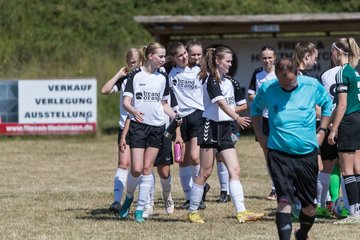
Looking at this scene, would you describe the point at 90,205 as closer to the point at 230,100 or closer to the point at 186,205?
the point at 186,205

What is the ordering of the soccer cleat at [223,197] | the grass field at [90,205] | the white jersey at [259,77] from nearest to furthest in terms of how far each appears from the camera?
the grass field at [90,205] → the white jersey at [259,77] → the soccer cleat at [223,197]

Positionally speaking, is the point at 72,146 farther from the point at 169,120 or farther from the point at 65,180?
the point at 169,120

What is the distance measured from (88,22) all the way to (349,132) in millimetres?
24362

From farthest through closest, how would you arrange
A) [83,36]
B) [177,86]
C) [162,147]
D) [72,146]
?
[83,36]
[72,146]
[177,86]
[162,147]

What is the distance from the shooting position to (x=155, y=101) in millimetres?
10750

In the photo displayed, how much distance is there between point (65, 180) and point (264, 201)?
4.31m

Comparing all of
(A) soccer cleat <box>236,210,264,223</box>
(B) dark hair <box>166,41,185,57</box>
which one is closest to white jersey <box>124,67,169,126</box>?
(B) dark hair <box>166,41,185,57</box>

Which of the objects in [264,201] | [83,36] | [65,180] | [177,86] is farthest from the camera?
[83,36]

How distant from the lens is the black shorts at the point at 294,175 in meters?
8.59

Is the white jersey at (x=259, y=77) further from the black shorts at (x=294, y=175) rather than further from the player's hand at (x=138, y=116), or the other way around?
Answer: the black shorts at (x=294, y=175)

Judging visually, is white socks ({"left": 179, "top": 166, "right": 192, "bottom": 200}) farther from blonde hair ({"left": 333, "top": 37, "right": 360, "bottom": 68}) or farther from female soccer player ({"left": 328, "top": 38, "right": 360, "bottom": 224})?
blonde hair ({"left": 333, "top": 37, "right": 360, "bottom": 68})

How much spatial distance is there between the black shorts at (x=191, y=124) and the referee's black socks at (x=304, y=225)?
3.22m

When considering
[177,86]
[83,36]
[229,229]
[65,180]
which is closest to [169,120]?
[177,86]

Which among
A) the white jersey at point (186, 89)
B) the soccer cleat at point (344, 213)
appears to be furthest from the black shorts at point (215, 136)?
the soccer cleat at point (344, 213)
